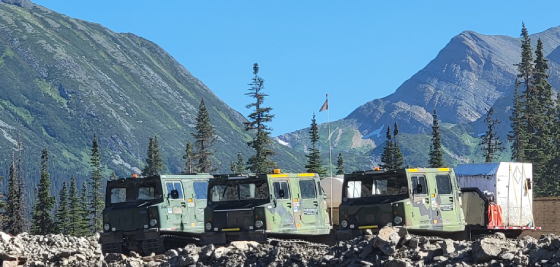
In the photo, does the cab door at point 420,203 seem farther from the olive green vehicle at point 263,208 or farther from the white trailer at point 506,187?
the white trailer at point 506,187

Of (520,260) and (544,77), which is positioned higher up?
(544,77)

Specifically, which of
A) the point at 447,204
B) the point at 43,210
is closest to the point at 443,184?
the point at 447,204

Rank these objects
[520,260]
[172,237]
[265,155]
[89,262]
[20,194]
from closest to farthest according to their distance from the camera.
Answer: [520,260] → [89,262] → [172,237] → [265,155] → [20,194]

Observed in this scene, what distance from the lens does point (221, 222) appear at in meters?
22.7

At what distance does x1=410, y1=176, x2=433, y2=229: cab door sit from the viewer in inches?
844

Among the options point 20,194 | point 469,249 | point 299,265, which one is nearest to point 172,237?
point 299,265

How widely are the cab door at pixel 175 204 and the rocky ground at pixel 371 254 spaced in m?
1.97

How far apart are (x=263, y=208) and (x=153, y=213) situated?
3.86 m

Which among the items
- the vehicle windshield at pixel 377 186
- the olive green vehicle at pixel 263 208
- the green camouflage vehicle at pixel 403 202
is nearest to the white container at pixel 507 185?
the green camouflage vehicle at pixel 403 202

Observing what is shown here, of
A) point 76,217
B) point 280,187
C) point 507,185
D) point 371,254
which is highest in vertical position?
point 507,185

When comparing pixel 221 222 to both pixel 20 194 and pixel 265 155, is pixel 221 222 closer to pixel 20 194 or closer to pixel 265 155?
pixel 265 155

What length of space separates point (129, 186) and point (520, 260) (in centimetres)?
1367

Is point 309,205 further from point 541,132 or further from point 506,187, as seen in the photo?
point 541,132

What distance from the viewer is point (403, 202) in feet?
69.9
